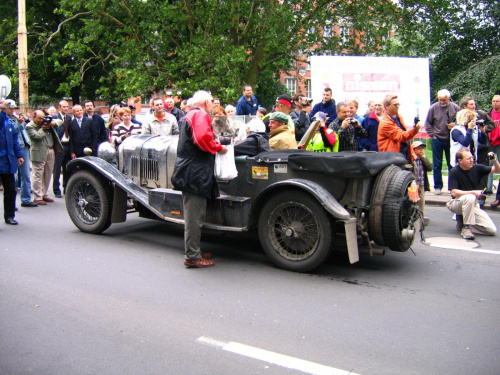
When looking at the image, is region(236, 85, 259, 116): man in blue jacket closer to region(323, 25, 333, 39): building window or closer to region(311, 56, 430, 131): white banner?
region(311, 56, 430, 131): white banner

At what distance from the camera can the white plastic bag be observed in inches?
227

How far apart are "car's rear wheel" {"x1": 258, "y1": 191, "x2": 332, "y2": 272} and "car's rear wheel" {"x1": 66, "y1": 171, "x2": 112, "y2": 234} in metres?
2.45

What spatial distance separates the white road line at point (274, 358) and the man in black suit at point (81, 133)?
745cm

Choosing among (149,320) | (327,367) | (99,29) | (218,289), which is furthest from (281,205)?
(99,29)

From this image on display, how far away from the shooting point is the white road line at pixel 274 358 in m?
3.59

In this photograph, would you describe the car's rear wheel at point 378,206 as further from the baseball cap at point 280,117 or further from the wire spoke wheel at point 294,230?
the baseball cap at point 280,117

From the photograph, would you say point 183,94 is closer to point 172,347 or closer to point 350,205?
point 350,205

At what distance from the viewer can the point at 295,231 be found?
18.3 feet

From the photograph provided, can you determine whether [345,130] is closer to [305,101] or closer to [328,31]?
[305,101]

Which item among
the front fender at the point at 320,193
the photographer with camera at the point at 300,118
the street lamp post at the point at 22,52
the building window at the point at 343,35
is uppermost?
the building window at the point at 343,35

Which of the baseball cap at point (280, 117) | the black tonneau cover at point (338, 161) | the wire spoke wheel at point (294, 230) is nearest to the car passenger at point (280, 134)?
the baseball cap at point (280, 117)

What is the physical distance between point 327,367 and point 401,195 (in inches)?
95.3

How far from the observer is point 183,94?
18859 mm

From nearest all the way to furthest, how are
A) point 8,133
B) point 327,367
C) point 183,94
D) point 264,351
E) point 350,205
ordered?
point 327,367, point 264,351, point 350,205, point 8,133, point 183,94
